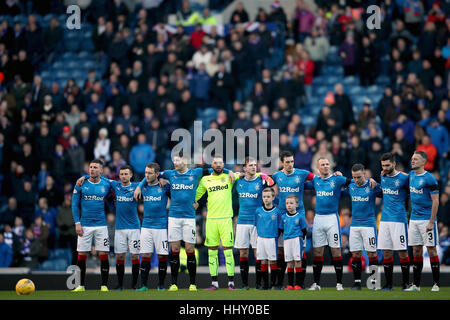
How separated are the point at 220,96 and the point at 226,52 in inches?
59.8

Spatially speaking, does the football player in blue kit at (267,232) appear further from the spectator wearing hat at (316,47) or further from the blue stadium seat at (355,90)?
the spectator wearing hat at (316,47)

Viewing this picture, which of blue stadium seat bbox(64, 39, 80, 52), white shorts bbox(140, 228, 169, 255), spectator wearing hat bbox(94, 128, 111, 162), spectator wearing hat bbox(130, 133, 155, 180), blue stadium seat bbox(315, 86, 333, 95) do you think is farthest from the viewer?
blue stadium seat bbox(64, 39, 80, 52)

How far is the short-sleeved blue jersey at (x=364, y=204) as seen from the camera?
1596 centimetres

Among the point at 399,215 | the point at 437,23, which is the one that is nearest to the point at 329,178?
the point at 399,215

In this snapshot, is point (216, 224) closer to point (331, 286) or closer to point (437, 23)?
point (331, 286)

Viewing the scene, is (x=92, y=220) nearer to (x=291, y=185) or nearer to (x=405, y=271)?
(x=291, y=185)

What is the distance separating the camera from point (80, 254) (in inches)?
650

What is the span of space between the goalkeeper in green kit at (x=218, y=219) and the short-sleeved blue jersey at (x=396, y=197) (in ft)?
9.75

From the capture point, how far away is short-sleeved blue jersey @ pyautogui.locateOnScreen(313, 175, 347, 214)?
16.1 m

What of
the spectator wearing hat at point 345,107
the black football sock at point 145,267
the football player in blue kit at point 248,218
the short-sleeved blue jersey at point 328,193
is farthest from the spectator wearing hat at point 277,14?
the black football sock at point 145,267

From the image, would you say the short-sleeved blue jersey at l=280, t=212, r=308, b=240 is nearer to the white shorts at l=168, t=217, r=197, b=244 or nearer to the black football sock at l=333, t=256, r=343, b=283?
the black football sock at l=333, t=256, r=343, b=283

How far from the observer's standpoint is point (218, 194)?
1636 cm

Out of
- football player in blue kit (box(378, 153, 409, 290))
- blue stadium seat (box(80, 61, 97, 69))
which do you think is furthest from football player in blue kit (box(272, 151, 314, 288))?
blue stadium seat (box(80, 61, 97, 69))

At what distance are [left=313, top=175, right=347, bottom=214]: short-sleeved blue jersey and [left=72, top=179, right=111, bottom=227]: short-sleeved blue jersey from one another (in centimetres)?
425
